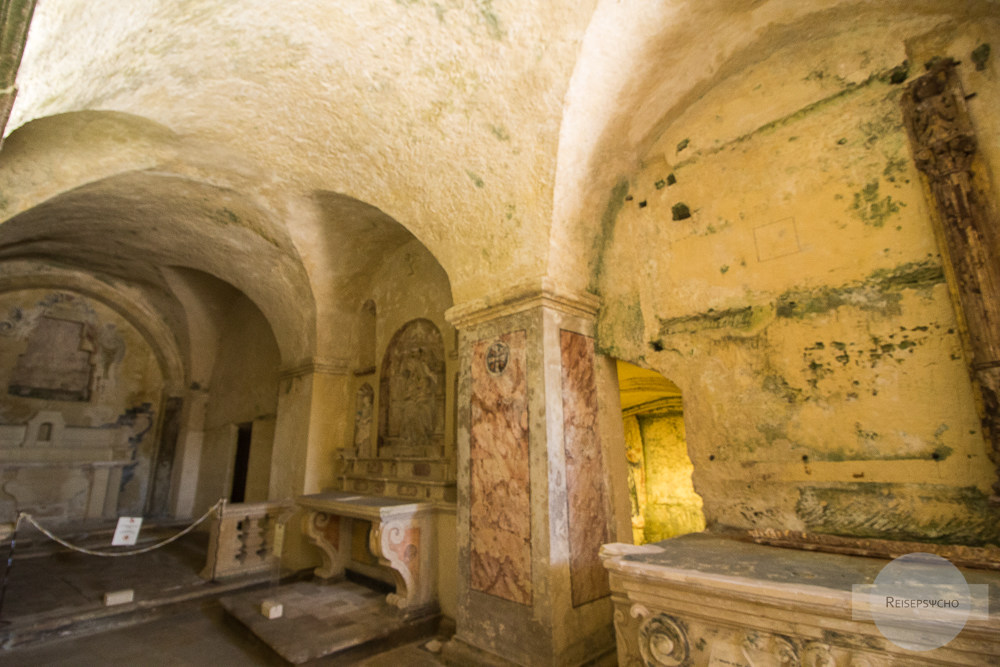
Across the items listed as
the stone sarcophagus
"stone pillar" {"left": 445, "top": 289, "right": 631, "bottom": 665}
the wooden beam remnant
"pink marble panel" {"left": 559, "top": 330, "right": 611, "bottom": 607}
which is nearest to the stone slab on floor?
"stone pillar" {"left": 445, "top": 289, "right": 631, "bottom": 665}

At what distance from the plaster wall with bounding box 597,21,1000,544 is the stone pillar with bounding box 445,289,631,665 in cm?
64

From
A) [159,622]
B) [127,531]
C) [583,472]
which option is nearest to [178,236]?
[127,531]

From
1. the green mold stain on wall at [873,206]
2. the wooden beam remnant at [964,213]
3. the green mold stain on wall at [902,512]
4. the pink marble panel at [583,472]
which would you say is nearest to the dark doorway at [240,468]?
the pink marble panel at [583,472]

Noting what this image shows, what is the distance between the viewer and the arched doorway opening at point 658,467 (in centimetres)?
678

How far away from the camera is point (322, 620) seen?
4.40 m

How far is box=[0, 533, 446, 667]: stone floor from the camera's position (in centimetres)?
399

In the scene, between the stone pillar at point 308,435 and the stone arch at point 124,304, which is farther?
the stone arch at point 124,304

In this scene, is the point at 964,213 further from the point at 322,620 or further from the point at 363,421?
the point at 363,421

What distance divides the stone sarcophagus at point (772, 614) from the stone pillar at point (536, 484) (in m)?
0.75

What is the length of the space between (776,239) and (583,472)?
2.18 m

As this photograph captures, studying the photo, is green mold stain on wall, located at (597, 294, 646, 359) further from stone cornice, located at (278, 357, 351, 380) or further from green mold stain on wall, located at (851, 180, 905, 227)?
stone cornice, located at (278, 357, 351, 380)

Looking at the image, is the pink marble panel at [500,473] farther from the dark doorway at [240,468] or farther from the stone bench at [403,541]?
A: the dark doorway at [240,468]

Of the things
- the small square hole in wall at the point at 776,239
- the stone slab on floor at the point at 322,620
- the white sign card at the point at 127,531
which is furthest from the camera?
the white sign card at the point at 127,531

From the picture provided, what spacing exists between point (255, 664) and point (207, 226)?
4.90 m
